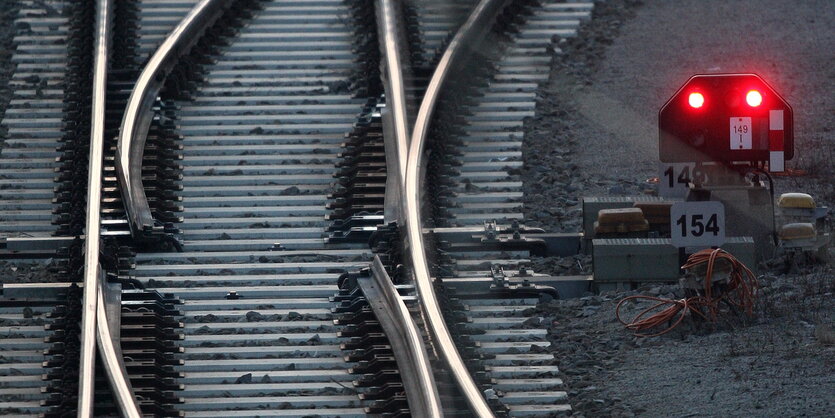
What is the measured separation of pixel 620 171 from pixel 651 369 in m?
4.26

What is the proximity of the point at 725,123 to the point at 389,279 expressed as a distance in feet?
7.93

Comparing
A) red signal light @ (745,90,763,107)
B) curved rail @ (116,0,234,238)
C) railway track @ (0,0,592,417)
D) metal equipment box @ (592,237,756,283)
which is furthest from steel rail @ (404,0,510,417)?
red signal light @ (745,90,763,107)

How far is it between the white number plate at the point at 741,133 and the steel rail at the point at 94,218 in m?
4.21

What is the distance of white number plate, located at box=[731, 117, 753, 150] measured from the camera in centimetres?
1159

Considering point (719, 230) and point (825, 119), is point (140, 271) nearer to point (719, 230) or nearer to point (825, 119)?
point (719, 230)

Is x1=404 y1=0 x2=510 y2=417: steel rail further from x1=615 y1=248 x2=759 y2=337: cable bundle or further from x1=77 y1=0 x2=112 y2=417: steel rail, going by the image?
x1=77 y1=0 x2=112 y2=417: steel rail

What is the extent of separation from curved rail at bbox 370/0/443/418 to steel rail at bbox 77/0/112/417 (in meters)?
1.75

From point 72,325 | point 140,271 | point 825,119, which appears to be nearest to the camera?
point 72,325

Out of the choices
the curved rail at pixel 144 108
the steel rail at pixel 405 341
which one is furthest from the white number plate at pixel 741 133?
the curved rail at pixel 144 108

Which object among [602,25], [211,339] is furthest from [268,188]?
[602,25]

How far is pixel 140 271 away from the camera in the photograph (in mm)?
12219

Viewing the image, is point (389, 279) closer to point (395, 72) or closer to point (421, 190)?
point (421, 190)

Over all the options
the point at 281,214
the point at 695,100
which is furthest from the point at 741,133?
the point at 281,214

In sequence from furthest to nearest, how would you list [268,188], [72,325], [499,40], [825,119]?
[499,40]
[825,119]
[268,188]
[72,325]
